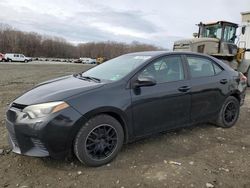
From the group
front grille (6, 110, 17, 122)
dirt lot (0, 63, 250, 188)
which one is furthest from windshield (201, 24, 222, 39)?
front grille (6, 110, 17, 122)

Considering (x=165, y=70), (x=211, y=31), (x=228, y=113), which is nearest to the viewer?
(x=165, y=70)

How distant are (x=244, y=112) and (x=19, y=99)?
5490 mm

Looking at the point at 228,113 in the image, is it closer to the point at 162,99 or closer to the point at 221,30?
the point at 162,99

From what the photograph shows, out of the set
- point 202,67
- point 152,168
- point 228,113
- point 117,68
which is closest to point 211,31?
point 228,113

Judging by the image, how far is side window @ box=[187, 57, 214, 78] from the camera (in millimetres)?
4742

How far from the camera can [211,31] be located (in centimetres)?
1353

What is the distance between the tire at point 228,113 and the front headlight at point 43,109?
326 cm

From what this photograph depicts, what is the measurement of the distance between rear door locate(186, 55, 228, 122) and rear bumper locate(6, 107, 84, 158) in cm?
223

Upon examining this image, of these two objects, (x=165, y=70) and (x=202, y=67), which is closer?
(x=165, y=70)

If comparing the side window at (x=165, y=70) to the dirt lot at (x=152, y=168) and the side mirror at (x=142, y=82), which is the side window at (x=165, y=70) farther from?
the dirt lot at (x=152, y=168)

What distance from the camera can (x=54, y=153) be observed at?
3.34 metres

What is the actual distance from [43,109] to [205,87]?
2.84m

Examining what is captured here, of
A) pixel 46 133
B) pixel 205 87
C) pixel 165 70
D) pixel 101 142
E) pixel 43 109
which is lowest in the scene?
pixel 101 142

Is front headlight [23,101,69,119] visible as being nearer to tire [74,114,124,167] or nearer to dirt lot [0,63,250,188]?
tire [74,114,124,167]
